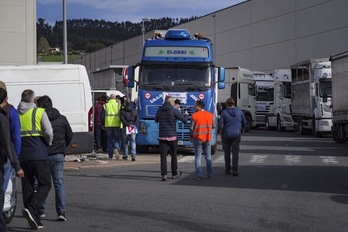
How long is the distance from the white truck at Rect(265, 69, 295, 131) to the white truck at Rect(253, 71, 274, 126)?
2.22 meters

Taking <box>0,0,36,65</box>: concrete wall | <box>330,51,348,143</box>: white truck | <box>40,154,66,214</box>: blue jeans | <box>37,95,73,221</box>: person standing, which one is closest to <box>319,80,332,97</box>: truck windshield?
<box>330,51,348,143</box>: white truck

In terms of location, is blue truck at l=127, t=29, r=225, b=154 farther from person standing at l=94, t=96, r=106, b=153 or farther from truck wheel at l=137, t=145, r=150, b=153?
person standing at l=94, t=96, r=106, b=153

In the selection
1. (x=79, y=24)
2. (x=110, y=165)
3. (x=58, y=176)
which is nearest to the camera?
(x=58, y=176)

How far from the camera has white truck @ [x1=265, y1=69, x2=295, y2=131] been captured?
42.1 m

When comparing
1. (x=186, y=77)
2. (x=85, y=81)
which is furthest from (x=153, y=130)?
(x=85, y=81)

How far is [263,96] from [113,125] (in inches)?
1084

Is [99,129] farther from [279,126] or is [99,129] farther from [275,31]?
[275,31]

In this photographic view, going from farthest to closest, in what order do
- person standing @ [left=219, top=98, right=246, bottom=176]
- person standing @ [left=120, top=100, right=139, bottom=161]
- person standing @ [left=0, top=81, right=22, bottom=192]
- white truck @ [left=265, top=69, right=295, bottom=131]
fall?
white truck @ [left=265, top=69, right=295, bottom=131], person standing @ [left=120, top=100, right=139, bottom=161], person standing @ [left=219, top=98, right=246, bottom=176], person standing @ [left=0, top=81, right=22, bottom=192]

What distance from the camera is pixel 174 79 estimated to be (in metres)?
22.6

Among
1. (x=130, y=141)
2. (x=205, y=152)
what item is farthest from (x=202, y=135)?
(x=130, y=141)

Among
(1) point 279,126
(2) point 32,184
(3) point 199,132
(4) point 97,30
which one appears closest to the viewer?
(2) point 32,184

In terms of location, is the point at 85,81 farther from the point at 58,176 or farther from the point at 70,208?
the point at 58,176

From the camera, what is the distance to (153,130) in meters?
22.4

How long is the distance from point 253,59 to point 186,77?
147ft
